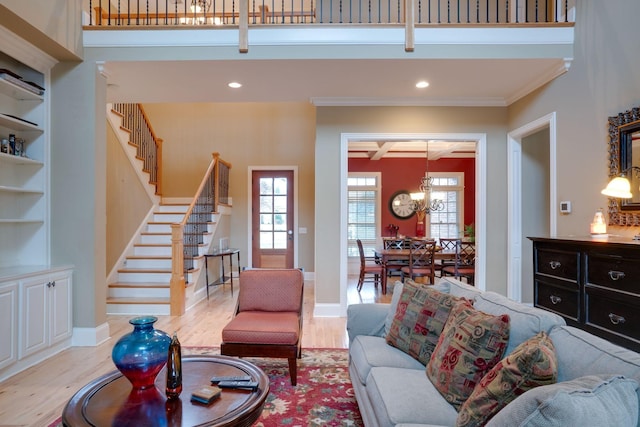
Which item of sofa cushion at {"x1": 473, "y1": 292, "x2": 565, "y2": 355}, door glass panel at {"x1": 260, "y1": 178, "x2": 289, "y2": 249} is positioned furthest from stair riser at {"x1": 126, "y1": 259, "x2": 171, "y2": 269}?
sofa cushion at {"x1": 473, "y1": 292, "x2": 565, "y2": 355}

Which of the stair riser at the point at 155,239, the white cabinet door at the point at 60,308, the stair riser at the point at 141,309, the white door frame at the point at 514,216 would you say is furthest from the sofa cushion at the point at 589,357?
the stair riser at the point at 155,239

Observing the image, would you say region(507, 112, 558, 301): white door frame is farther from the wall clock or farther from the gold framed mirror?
the wall clock

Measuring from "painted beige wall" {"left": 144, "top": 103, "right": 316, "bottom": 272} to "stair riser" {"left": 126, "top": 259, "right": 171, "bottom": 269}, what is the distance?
2481mm

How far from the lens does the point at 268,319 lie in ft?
10.2

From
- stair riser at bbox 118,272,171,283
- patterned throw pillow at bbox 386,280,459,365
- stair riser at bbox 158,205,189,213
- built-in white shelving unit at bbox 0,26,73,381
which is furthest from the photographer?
stair riser at bbox 158,205,189,213

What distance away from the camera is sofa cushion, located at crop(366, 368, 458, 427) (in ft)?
5.05

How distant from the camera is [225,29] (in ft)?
12.4

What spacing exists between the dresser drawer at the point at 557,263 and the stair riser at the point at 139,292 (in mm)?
4546

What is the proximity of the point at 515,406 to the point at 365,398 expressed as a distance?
1196 millimetres

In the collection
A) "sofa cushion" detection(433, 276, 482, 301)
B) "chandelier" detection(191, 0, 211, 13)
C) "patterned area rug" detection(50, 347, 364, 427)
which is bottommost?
"patterned area rug" detection(50, 347, 364, 427)

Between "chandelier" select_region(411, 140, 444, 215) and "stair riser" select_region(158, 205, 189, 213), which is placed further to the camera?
"chandelier" select_region(411, 140, 444, 215)

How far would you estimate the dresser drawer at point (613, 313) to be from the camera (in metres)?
2.25

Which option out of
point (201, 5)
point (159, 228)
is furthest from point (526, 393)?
point (201, 5)

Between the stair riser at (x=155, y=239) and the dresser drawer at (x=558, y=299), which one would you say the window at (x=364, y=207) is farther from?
the dresser drawer at (x=558, y=299)
